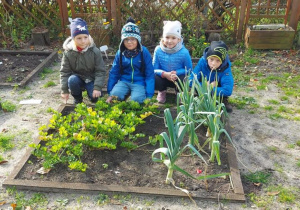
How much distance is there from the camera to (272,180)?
2.82 metres

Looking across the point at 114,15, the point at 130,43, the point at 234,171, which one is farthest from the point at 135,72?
the point at 114,15

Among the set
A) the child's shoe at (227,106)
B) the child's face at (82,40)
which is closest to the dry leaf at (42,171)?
the child's face at (82,40)

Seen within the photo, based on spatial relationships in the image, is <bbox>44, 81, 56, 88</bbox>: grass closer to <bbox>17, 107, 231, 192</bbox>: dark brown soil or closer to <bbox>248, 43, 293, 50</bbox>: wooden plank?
<bbox>17, 107, 231, 192</bbox>: dark brown soil

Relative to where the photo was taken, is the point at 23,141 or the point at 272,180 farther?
the point at 23,141

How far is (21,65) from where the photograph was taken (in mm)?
5410

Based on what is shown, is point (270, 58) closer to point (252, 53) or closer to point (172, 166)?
point (252, 53)

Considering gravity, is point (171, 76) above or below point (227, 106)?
above

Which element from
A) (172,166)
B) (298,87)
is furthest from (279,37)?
(172,166)

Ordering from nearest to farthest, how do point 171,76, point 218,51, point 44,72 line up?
point 218,51 < point 171,76 < point 44,72

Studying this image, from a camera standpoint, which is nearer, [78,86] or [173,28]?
[173,28]

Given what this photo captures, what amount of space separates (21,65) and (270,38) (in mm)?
4728

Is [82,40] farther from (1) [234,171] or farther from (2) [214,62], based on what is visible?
(1) [234,171]

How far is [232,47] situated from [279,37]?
92cm

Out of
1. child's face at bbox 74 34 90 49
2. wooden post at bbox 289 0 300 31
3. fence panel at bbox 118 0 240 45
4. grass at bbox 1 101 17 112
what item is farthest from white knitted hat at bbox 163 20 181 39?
wooden post at bbox 289 0 300 31
